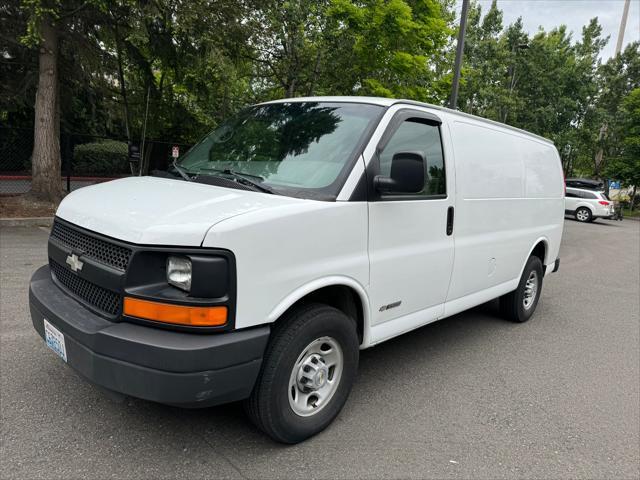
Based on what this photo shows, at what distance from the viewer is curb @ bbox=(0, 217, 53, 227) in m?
9.60

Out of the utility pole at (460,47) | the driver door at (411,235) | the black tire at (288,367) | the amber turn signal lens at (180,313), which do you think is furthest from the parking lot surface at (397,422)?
the utility pole at (460,47)

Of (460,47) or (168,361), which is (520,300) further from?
(460,47)

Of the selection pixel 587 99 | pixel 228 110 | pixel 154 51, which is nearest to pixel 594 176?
pixel 587 99

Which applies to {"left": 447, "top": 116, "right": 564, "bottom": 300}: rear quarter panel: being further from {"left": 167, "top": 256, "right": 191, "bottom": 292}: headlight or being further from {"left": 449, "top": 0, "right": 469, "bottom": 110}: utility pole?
{"left": 449, "top": 0, "right": 469, "bottom": 110}: utility pole

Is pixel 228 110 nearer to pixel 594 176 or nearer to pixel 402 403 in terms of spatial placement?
pixel 402 403

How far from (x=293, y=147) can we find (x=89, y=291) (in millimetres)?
1537

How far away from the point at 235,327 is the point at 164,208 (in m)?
0.73

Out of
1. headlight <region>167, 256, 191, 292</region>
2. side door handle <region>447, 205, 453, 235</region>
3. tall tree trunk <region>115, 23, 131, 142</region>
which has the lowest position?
headlight <region>167, 256, 191, 292</region>

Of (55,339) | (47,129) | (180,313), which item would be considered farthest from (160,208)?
(47,129)

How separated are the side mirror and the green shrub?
15817 millimetres

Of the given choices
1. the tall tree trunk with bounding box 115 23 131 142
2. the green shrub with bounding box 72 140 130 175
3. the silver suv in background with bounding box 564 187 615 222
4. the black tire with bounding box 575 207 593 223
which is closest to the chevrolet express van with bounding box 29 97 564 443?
the tall tree trunk with bounding box 115 23 131 142

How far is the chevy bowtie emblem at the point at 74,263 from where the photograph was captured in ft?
8.75

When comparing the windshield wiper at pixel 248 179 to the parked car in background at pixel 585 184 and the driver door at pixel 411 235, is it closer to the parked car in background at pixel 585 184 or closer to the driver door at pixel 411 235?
the driver door at pixel 411 235

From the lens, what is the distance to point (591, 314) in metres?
6.32
